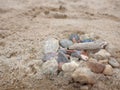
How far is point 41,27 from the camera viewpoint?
7.59ft

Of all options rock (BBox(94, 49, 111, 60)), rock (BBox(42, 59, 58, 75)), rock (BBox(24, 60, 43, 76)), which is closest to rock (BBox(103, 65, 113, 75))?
rock (BBox(94, 49, 111, 60))

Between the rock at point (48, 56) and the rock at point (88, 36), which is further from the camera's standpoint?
the rock at point (88, 36)

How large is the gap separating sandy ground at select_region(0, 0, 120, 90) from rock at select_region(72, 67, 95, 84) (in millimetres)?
74

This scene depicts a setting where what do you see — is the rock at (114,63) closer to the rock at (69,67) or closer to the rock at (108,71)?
the rock at (108,71)

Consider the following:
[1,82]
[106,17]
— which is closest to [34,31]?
[1,82]

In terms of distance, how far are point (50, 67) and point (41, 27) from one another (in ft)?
2.44

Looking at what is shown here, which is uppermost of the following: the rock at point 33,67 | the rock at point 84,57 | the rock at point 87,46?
the rock at point 87,46

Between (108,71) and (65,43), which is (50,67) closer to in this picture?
(65,43)

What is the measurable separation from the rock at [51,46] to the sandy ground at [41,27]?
2.2 inches

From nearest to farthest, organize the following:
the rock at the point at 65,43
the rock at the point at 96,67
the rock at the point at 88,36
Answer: the rock at the point at 96,67 < the rock at the point at 65,43 < the rock at the point at 88,36

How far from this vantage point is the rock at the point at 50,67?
167cm

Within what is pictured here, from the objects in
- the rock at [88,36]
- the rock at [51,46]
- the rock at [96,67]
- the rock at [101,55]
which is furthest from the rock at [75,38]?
the rock at [96,67]

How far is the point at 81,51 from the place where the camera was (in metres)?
1.88

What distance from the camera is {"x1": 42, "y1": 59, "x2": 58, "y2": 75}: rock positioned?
1674mm
